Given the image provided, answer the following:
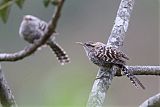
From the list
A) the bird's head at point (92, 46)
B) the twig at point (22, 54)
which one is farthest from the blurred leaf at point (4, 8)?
the bird's head at point (92, 46)

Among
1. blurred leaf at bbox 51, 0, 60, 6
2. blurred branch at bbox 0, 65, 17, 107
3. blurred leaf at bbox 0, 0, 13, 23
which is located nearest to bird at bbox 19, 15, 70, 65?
blurred branch at bbox 0, 65, 17, 107

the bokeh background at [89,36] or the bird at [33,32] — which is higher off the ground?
the bird at [33,32]

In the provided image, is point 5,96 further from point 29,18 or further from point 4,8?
point 4,8

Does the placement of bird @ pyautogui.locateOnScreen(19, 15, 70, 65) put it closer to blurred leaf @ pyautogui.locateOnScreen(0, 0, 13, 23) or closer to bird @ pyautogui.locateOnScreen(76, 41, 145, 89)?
blurred leaf @ pyautogui.locateOnScreen(0, 0, 13, 23)

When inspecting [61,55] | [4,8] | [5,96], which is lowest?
[5,96]

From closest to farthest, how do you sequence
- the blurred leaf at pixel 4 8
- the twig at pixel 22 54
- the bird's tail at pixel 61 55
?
the twig at pixel 22 54 < the blurred leaf at pixel 4 8 < the bird's tail at pixel 61 55

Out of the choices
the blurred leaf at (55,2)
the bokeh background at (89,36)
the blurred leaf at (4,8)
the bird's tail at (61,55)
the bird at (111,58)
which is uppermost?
the blurred leaf at (55,2)

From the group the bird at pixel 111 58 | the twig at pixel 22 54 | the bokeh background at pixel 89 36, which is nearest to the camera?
the twig at pixel 22 54

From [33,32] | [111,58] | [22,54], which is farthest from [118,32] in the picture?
[22,54]

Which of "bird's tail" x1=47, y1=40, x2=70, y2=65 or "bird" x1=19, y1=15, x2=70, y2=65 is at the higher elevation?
"bird" x1=19, y1=15, x2=70, y2=65

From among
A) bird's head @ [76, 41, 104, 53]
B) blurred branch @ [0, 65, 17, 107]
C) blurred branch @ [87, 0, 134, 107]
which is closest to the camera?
blurred branch @ [0, 65, 17, 107]

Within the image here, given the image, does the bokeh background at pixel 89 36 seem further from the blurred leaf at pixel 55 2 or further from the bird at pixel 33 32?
the blurred leaf at pixel 55 2

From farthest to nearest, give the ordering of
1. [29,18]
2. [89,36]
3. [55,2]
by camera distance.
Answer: [89,36] → [29,18] → [55,2]
